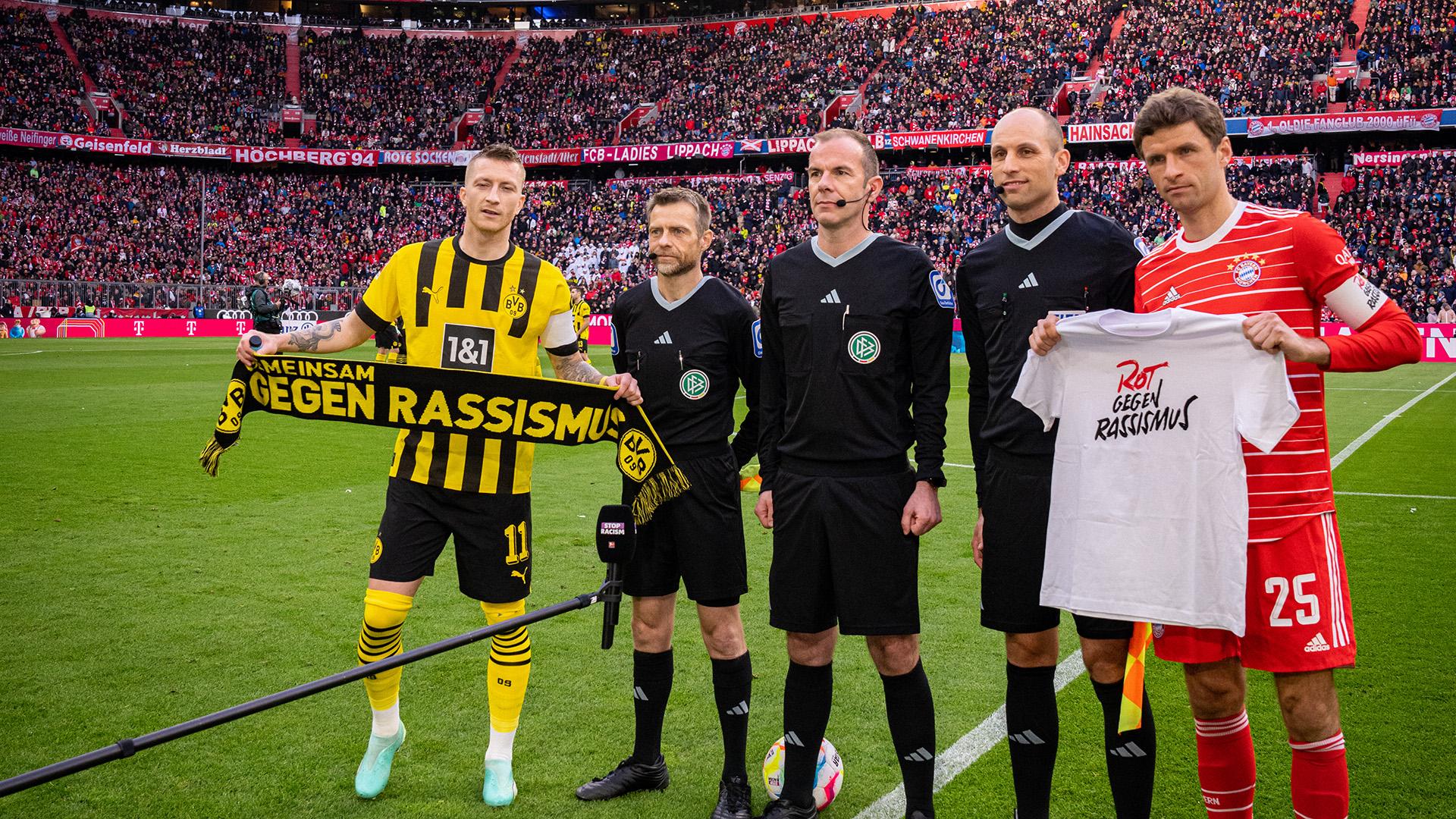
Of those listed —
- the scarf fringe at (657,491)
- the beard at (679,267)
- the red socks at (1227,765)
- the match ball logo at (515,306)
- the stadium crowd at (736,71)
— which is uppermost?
the stadium crowd at (736,71)

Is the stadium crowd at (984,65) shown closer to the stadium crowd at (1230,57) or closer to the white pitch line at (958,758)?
the stadium crowd at (1230,57)

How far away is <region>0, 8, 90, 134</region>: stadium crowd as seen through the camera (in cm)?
4050

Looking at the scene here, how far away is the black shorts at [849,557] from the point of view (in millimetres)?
3221

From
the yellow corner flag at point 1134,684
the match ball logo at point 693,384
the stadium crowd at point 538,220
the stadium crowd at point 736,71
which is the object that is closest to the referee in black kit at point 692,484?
the match ball logo at point 693,384

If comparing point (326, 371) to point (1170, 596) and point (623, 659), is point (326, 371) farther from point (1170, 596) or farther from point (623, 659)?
point (1170, 596)

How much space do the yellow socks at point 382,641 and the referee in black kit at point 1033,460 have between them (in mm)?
2068

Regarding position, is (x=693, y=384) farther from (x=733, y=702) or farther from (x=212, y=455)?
(x=212, y=455)

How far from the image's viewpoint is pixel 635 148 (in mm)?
42469

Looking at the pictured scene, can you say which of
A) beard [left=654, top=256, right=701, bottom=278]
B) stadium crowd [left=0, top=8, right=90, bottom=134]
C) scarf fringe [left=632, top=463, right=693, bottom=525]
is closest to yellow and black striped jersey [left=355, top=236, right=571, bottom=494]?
beard [left=654, top=256, right=701, bottom=278]

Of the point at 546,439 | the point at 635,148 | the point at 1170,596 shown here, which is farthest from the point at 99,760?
the point at 635,148

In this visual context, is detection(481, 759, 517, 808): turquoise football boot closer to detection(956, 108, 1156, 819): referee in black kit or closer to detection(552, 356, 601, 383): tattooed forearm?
detection(552, 356, 601, 383): tattooed forearm

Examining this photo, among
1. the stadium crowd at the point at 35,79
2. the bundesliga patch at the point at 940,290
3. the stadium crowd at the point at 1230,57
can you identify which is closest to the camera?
the bundesliga patch at the point at 940,290

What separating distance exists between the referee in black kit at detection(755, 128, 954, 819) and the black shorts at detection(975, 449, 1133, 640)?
21 centimetres

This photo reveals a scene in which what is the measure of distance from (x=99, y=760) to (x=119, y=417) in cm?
1317
